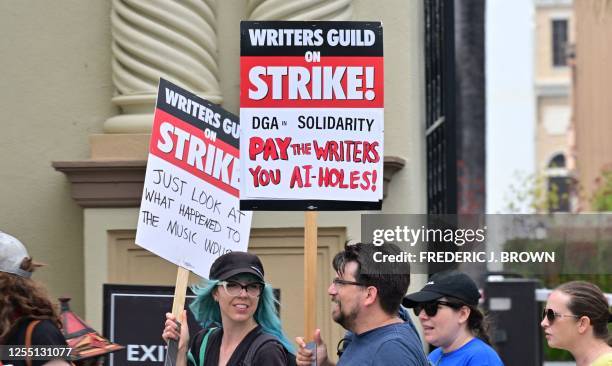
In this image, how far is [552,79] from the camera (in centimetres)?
8038

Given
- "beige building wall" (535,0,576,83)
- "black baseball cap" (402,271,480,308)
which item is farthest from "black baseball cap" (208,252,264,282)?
"beige building wall" (535,0,576,83)

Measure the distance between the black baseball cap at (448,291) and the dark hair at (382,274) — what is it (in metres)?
0.59

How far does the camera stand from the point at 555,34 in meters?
81.6

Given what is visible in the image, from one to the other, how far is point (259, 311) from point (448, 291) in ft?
2.75

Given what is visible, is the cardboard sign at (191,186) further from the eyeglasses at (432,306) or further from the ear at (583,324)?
the ear at (583,324)

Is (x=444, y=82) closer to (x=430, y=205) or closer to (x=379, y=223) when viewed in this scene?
(x=430, y=205)

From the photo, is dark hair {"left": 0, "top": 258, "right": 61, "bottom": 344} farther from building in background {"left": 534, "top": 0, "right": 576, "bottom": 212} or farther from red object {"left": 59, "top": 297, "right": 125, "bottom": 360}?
building in background {"left": 534, "top": 0, "right": 576, "bottom": 212}

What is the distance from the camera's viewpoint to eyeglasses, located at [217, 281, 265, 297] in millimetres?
6684

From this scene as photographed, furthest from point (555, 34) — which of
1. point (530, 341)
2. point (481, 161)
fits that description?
point (530, 341)

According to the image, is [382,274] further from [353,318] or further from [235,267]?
[235,267]

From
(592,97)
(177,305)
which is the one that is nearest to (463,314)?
(177,305)

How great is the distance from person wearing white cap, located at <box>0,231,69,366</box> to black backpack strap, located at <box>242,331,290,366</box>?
2.69ft

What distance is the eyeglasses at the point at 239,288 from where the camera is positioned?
6.68m

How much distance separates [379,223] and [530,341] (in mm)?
5101
